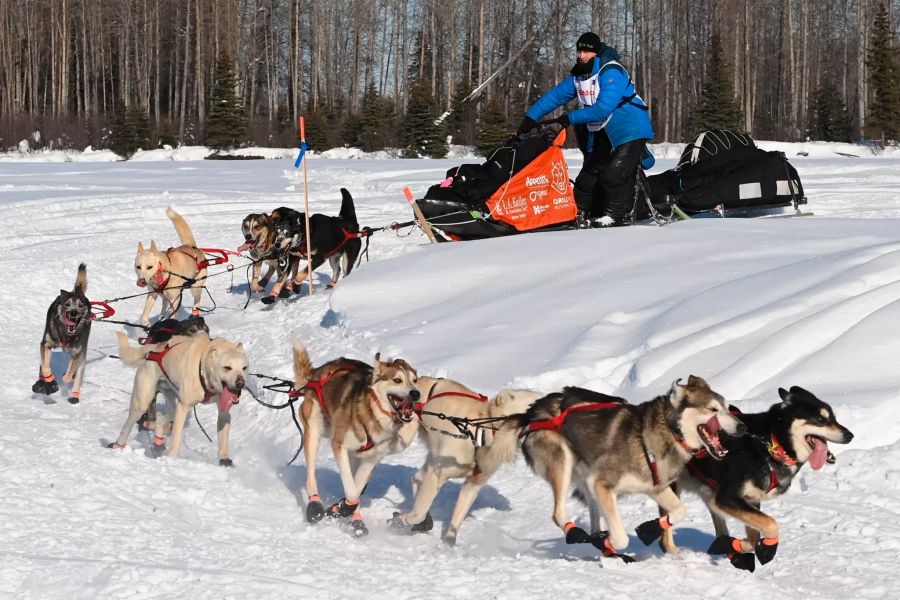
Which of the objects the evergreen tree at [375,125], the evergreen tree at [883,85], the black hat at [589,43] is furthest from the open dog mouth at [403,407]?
the evergreen tree at [883,85]

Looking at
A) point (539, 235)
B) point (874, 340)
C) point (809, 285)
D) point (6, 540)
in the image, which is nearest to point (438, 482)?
point (6, 540)

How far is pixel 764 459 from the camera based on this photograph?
3.88 meters

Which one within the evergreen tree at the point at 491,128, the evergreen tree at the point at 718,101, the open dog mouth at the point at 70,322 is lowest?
the open dog mouth at the point at 70,322

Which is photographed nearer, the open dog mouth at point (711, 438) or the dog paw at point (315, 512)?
the open dog mouth at point (711, 438)

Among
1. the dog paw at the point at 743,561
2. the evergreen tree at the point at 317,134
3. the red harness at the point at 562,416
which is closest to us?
the dog paw at the point at 743,561

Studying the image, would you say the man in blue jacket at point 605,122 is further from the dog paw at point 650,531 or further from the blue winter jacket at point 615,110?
the dog paw at point 650,531

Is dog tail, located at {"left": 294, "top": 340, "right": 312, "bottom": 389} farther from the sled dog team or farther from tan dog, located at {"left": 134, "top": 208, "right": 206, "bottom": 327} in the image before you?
tan dog, located at {"left": 134, "top": 208, "right": 206, "bottom": 327}

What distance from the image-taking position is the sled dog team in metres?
3.86

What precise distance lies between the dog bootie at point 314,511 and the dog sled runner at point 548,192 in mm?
5720

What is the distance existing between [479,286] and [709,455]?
4185 mm

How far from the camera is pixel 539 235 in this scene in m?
9.44

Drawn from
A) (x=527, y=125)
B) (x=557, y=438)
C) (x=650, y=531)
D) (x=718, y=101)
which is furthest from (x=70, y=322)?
(x=718, y=101)

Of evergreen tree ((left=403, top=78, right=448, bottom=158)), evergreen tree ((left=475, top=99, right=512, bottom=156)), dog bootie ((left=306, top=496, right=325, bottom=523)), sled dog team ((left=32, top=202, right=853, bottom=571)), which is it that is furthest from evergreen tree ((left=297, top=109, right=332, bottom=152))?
dog bootie ((left=306, top=496, right=325, bottom=523))

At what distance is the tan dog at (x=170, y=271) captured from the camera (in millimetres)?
8750
